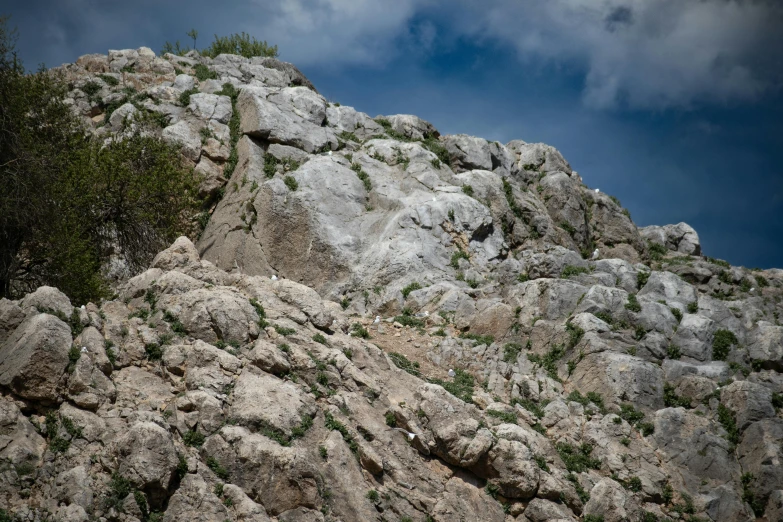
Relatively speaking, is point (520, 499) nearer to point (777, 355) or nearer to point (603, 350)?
point (603, 350)

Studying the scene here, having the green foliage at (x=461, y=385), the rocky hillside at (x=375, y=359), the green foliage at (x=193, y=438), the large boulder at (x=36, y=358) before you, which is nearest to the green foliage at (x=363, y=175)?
the rocky hillside at (x=375, y=359)

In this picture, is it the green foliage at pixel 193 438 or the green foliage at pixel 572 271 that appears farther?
the green foliage at pixel 572 271

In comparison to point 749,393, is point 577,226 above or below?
above

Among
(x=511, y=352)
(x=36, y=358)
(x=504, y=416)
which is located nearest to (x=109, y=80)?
(x=36, y=358)

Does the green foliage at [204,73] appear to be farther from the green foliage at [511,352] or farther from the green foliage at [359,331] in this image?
the green foliage at [511,352]

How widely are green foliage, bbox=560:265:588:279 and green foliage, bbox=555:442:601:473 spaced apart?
309 inches

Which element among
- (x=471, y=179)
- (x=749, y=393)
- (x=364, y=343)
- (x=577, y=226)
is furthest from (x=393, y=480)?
(x=577, y=226)

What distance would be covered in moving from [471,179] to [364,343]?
13.8m

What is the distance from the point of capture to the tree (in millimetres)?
21531

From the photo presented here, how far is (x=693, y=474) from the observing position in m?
18.8

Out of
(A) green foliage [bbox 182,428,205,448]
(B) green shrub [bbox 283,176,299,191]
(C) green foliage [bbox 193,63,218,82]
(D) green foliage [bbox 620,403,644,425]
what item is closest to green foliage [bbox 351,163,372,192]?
(B) green shrub [bbox 283,176,299,191]

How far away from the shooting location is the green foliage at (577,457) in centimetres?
1844

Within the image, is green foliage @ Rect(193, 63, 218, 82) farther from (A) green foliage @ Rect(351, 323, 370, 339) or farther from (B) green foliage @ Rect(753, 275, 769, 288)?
(B) green foliage @ Rect(753, 275, 769, 288)

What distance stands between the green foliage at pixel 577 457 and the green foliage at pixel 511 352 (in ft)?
12.2
